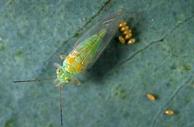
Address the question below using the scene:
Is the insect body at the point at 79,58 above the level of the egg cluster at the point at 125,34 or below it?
below

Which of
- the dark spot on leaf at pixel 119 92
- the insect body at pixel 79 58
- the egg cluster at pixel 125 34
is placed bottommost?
the dark spot on leaf at pixel 119 92

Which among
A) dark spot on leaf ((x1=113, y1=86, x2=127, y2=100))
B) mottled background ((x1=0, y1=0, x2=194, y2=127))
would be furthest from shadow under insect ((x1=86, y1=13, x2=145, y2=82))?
dark spot on leaf ((x1=113, y1=86, x2=127, y2=100))

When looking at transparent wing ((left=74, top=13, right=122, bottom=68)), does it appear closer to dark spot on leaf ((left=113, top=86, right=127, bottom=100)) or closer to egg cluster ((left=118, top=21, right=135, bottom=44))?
egg cluster ((left=118, top=21, right=135, bottom=44))

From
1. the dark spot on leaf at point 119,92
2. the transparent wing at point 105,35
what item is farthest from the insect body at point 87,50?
the dark spot on leaf at point 119,92

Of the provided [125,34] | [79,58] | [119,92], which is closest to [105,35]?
[125,34]

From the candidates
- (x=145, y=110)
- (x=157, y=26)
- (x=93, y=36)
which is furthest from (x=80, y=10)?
(x=145, y=110)

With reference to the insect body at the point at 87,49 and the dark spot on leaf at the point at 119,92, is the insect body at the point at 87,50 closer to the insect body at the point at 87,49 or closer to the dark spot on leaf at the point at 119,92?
the insect body at the point at 87,49
